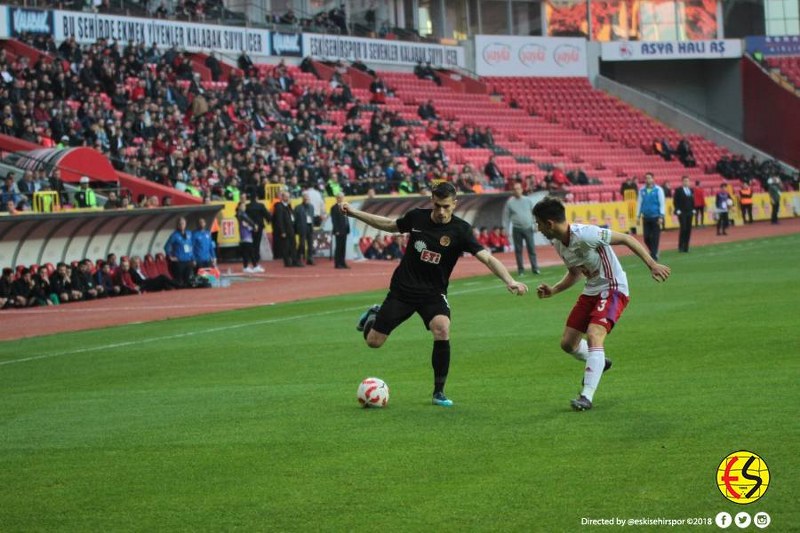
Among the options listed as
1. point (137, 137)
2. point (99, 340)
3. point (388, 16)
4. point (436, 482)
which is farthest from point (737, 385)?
point (388, 16)

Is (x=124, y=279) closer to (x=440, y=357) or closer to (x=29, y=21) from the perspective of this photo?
(x=29, y=21)

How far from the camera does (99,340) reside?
19.6 meters

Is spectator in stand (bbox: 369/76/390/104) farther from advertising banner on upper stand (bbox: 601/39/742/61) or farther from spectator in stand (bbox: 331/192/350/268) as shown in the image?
advertising banner on upper stand (bbox: 601/39/742/61)

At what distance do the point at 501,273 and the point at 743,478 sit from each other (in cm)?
400

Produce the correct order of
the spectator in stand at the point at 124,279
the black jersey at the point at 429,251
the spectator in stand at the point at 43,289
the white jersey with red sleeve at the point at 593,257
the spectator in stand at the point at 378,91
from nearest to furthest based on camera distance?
1. the white jersey with red sleeve at the point at 593,257
2. the black jersey at the point at 429,251
3. the spectator in stand at the point at 43,289
4. the spectator in stand at the point at 124,279
5. the spectator in stand at the point at 378,91

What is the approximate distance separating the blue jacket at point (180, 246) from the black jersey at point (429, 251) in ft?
63.3

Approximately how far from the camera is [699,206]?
1930 inches

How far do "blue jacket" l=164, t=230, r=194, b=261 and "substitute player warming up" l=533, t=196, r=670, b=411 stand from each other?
20048mm

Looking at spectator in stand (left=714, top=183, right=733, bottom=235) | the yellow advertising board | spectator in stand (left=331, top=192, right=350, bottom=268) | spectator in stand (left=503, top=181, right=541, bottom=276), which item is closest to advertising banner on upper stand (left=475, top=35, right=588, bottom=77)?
the yellow advertising board

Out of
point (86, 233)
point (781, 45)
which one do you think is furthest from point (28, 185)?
point (781, 45)

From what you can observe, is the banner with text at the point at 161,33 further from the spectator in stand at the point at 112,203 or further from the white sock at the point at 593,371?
the white sock at the point at 593,371

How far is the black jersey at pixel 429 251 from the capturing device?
1152 centimetres

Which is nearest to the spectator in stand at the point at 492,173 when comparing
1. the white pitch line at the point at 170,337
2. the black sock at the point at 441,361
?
the white pitch line at the point at 170,337

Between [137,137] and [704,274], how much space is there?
17710mm
